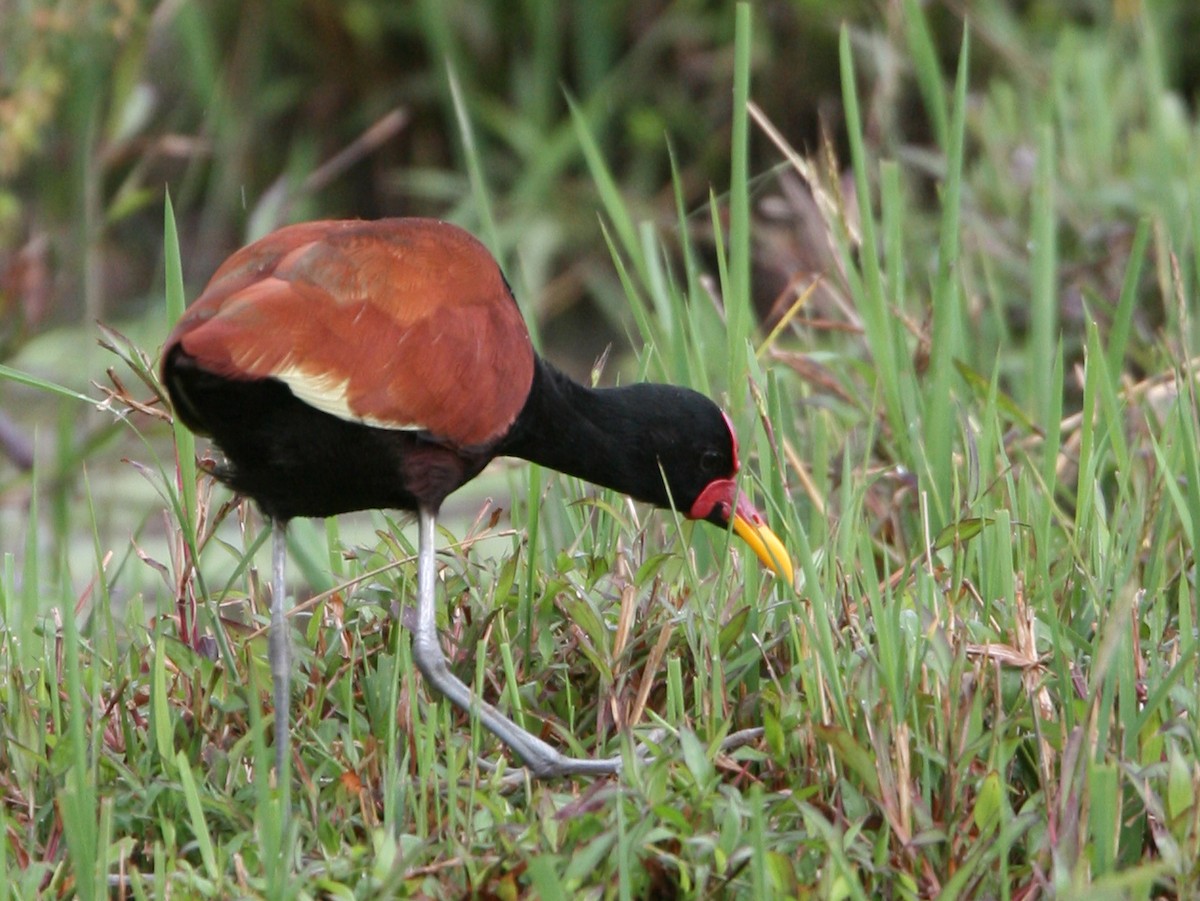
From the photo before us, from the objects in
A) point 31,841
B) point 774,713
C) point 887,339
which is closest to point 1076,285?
point 887,339

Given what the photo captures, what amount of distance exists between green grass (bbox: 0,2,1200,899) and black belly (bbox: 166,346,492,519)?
3.8 inches

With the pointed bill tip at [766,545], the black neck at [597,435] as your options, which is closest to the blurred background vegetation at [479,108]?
the black neck at [597,435]

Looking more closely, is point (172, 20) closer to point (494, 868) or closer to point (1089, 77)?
point (1089, 77)

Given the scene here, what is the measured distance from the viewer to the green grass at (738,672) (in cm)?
211

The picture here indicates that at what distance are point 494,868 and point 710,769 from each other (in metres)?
0.28

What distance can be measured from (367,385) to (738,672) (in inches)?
25.7

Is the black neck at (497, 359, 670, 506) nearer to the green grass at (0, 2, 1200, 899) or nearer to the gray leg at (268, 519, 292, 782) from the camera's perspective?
the green grass at (0, 2, 1200, 899)

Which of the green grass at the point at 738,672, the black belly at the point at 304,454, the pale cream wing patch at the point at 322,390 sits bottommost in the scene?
the green grass at the point at 738,672

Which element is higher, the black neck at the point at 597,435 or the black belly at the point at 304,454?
the black belly at the point at 304,454

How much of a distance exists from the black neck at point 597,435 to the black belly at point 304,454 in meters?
0.26

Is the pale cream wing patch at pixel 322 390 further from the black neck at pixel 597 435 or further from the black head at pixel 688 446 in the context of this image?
the black head at pixel 688 446

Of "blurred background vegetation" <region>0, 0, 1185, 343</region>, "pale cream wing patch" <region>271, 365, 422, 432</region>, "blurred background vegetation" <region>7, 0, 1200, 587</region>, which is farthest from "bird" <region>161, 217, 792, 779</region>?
"blurred background vegetation" <region>0, 0, 1185, 343</region>

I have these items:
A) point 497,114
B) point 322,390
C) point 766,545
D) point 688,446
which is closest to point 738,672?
point 766,545

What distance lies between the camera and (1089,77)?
17.1ft
